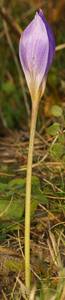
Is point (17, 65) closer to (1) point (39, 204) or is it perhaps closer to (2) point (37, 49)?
(1) point (39, 204)

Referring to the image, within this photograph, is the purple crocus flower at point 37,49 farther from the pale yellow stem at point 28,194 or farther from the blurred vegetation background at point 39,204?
the blurred vegetation background at point 39,204

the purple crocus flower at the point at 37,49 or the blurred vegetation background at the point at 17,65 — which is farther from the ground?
the purple crocus flower at the point at 37,49

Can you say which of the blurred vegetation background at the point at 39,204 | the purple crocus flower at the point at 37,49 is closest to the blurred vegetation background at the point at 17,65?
the blurred vegetation background at the point at 39,204

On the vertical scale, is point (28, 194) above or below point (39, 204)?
above

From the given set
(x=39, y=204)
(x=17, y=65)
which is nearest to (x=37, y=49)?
(x=39, y=204)

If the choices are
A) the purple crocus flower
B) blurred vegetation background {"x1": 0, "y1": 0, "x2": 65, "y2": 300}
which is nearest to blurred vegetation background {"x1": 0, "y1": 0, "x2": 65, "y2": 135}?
blurred vegetation background {"x1": 0, "y1": 0, "x2": 65, "y2": 300}

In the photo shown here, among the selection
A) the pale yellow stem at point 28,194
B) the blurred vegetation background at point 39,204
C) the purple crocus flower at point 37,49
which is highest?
the purple crocus flower at point 37,49

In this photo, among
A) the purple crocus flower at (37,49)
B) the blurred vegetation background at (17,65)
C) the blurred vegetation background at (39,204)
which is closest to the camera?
the purple crocus flower at (37,49)

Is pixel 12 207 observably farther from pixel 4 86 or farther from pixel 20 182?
pixel 4 86

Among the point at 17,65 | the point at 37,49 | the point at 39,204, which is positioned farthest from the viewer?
the point at 17,65
